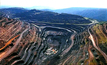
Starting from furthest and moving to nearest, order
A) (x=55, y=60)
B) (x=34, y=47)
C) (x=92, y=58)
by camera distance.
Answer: (x=34, y=47) → (x=55, y=60) → (x=92, y=58)

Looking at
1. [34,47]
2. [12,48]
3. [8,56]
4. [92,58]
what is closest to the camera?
[92,58]

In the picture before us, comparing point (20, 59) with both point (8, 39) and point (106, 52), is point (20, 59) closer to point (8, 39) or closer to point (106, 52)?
point (8, 39)

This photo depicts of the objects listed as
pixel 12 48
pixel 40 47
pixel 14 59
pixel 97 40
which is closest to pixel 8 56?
pixel 14 59

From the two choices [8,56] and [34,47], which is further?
[34,47]

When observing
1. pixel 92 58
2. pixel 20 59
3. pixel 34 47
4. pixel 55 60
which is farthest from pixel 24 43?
pixel 92 58

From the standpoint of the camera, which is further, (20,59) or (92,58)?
(20,59)

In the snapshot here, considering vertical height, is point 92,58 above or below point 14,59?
above

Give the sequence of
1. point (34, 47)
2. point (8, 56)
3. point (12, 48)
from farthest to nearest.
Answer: point (34, 47)
point (12, 48)
point (8, 56)

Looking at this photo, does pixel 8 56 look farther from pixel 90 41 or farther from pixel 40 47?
pixel 90 41

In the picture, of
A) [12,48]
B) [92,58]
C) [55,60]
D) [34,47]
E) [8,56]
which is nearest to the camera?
[92,58]
